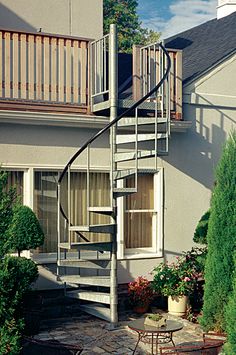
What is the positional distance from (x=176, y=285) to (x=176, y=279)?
0.09 m

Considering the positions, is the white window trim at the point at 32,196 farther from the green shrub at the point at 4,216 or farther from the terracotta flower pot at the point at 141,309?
the green shrub at the point at 4,216

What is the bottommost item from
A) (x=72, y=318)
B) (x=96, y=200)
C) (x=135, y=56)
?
(x=72, y=318)

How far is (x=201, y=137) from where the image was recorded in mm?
10984

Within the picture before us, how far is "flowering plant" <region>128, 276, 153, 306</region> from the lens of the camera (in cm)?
991

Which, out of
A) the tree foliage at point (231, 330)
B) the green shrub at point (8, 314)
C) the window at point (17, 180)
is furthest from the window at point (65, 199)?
the tree foliage at point (231, 330)

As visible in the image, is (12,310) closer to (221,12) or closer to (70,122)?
(70,122)

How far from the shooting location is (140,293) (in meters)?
9.89

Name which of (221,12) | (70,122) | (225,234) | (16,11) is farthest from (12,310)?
(221,12)

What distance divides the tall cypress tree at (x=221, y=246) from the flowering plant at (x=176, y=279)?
1205 millimetres

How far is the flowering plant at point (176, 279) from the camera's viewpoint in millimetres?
9766

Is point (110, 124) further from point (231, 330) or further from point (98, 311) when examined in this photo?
point (231, 330)

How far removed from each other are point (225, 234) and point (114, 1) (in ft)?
77.7

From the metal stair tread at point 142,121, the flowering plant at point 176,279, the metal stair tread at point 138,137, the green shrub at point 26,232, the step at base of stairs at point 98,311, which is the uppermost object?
the metal stair tread at point 142,121

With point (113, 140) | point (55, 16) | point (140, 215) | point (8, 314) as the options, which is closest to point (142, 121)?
point (113, 140)
